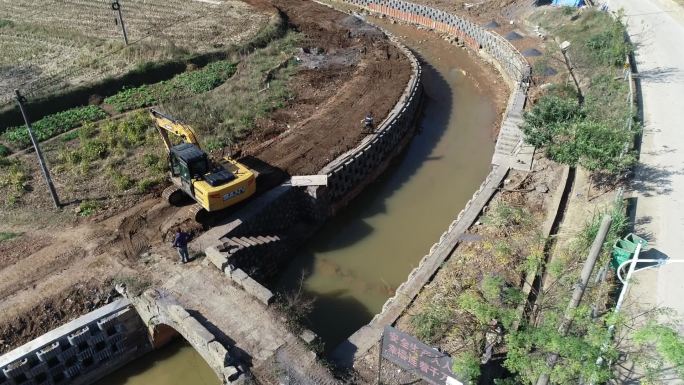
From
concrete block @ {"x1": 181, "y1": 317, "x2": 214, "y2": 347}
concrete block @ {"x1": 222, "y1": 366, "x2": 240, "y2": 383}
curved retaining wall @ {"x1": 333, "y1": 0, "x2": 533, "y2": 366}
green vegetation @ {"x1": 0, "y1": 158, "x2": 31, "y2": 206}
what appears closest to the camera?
concrete block @ {"x1": 222, "y1": 366, "x2": 240, "y2": 383}

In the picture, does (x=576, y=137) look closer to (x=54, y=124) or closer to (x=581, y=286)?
(x=581, y=286)

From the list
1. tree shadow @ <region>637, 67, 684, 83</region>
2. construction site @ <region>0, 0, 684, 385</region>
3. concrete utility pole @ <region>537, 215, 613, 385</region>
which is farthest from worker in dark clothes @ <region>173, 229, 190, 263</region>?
tree shadow @ <region>637, 67, 684, 83</region>

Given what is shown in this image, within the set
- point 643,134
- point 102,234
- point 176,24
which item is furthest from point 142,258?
point 176,24

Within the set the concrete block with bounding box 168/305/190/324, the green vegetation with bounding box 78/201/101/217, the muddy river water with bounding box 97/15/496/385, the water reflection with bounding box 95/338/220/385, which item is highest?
the green vegetation with bounding box 78/201/101/217

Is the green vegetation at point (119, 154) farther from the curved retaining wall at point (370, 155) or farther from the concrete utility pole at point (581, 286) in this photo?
the concrete utility pole at point (581, 286)

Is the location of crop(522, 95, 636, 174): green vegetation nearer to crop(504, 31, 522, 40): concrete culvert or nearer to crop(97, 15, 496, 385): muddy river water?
crop(97, 15, 496, 385): muddy river water

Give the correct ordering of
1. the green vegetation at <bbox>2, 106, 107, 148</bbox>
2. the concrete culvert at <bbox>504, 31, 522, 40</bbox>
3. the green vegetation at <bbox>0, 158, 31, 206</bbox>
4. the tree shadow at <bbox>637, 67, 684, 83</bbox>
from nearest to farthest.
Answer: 1. the green vegetation at <bbox>0, 158, 31, 206</bbox>
2. the green vegetation at <bbox>2, 106, 107, 148</bbox>
3. the tree shadow at <bbox>637, 67, 684, 83</bbox>
4. the concrete culvert at <bbox>504, 31, 522, 40</bbox>

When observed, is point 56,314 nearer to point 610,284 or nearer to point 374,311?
point 374,311

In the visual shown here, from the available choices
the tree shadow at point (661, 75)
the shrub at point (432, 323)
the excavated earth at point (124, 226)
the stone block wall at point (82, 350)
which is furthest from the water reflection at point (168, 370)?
the tree shadow at point (661, 75)
